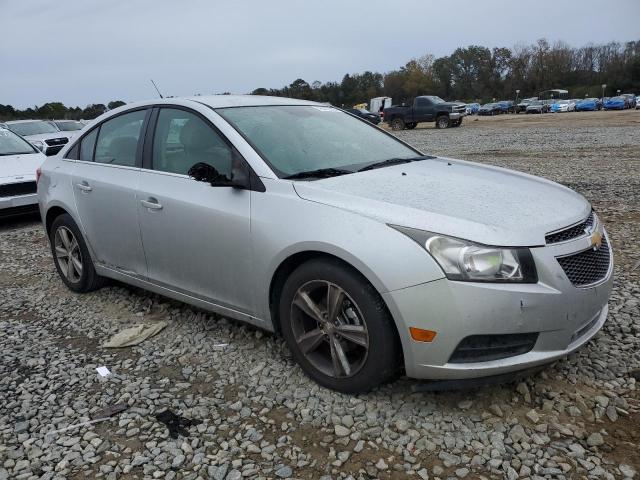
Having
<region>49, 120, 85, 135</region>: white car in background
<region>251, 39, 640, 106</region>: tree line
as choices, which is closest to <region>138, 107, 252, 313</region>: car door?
<region>49, 120, 85, 135</region>: white car in background

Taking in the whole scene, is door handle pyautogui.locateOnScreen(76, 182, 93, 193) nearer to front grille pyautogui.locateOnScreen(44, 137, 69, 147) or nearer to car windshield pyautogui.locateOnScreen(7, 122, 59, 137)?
front grille pyautogui.locateOnScreen(44, 137, 69, 147)

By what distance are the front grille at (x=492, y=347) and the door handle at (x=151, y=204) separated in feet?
7.17

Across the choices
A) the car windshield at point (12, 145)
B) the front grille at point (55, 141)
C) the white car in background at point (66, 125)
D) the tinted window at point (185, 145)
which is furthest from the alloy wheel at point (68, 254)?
the white car in background at point (66, 125)

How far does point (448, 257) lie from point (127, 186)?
2502 mm

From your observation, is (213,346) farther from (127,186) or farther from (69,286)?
(69,286)

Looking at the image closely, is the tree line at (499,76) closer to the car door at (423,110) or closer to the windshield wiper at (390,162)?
the car door at (423,110)

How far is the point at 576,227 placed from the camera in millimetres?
2826

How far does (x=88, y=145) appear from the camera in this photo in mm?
4621

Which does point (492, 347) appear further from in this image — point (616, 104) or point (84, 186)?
point (616, 104)

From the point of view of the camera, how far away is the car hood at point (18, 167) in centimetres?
789

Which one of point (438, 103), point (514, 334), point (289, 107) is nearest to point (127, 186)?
point (289, 107)

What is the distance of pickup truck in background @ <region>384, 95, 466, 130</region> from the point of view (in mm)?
29469

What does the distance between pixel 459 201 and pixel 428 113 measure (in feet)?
92.4

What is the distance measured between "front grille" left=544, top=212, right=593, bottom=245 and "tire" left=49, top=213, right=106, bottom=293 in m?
3.62
